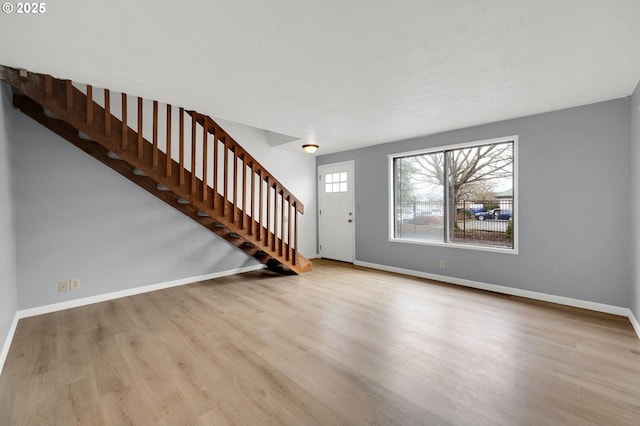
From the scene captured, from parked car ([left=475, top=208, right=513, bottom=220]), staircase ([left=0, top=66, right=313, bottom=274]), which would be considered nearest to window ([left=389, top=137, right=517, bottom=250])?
parked car ([left=475, top=208, right=513, bottom=220])

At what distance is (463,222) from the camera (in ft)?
13.9

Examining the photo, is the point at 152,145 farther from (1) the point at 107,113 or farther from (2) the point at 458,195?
(2) the point at 458,195

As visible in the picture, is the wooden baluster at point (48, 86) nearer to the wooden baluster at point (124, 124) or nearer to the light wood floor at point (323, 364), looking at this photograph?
the wooden baluster at point (124, 124)

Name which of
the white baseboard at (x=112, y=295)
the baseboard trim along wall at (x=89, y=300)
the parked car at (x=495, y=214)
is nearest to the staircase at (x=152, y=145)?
the white baseboard at (x=112, y=295)

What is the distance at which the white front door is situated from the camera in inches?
223

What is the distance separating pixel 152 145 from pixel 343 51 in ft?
7.76

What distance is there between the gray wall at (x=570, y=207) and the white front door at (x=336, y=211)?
216 cm

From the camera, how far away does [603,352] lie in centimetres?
228

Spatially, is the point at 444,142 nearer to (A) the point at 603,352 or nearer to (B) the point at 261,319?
(A) the point at 603,352

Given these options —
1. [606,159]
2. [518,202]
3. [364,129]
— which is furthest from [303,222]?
[606,159]

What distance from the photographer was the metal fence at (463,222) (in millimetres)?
3852

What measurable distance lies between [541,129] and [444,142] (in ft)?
3.86

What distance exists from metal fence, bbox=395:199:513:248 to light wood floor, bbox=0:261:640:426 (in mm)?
937

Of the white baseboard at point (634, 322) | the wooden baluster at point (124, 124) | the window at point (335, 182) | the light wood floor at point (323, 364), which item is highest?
the wooden baluster at point (124, 124)
